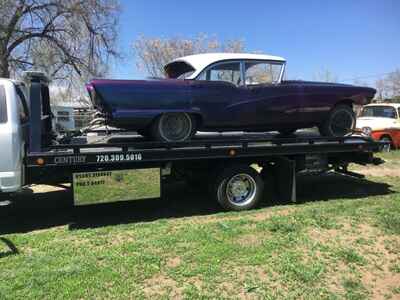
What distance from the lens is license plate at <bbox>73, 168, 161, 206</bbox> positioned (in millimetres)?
5492

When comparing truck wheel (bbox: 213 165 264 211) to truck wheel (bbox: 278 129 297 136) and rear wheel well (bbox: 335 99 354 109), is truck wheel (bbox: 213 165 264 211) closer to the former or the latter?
truck wheel (bbox: 278 129 297 136)

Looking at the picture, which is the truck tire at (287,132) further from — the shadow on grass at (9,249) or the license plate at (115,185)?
the shadow on grass at (9,249)

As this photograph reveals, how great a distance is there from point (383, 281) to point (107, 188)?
Result: 3620 millimetres

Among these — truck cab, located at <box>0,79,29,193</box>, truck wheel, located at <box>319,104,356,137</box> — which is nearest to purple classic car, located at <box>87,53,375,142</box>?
truck wheel, located at <box>319,104,356,137</box>

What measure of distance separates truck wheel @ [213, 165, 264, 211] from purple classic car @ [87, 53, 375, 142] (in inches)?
29.0

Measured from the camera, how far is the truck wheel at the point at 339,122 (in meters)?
7.23

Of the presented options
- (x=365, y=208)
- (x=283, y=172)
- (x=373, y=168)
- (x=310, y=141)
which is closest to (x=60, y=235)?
(x=283, y=172)

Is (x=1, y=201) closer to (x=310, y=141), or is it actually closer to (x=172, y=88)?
(x=172, y=88)

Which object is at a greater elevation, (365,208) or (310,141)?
(310,141)

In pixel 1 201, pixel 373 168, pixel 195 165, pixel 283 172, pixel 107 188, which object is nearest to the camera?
pixel 1 201

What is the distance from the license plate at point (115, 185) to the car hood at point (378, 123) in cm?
1044

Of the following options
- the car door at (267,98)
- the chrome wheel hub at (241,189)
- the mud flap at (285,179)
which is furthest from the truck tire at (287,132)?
the chrome wheel hub at (241,189)

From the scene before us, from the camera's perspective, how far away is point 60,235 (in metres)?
5.31

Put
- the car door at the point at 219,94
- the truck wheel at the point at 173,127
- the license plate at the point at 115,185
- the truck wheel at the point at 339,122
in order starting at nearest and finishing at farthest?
the license plate at the point at 115,185 → the truck wheel at the point at 173,127 → the car door at the point at 219,94 → the truck wheel at the point at 339,122
